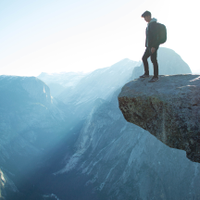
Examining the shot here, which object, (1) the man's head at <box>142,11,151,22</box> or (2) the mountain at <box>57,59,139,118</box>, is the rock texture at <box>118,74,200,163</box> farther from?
(2) the mountain at <box>57,59,139,118</box>

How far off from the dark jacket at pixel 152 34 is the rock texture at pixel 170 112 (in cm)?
184

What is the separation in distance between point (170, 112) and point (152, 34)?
12.1 ft

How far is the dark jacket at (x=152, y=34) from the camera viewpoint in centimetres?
517

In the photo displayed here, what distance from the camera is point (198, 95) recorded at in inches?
151

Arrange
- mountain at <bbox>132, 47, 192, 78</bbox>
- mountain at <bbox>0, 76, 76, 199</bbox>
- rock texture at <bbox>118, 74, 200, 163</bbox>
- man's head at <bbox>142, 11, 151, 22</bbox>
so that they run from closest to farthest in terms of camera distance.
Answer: rock texture at <bbox>118, 74, 200, 163</bbox> → man's head at <bbox>142, 11, 151, 22</bbox> → mountain at <bbox>0, 76, 76, 199</bbox> → mountain at <bbox>132, 47, 192, 78</bbox>

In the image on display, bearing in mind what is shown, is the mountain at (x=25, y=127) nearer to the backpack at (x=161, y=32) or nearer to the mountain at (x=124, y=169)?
the mountain at (x=124, y=169)

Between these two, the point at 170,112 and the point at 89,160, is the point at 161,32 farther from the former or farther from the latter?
the point at 89,160

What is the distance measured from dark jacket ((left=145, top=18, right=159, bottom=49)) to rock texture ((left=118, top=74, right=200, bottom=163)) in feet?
6.02

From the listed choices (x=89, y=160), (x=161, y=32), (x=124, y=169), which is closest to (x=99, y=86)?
(x=89, y=160)

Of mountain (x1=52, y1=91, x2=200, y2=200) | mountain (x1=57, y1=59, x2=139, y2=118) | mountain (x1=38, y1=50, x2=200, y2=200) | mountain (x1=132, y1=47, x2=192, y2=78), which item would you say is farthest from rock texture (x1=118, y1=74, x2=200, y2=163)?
mountain (x1=57, y1=59, x2=139, y2=118)

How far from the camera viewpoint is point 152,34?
525 cm

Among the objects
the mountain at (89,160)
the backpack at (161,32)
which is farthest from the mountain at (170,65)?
the backpack at (161,32)

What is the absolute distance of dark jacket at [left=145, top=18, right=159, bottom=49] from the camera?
17.0 feet

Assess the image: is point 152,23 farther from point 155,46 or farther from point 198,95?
point 198,95
